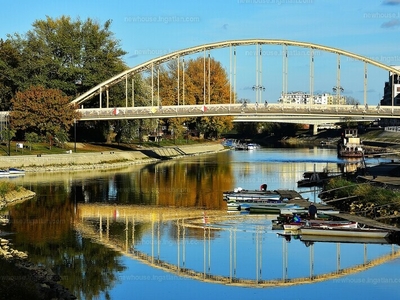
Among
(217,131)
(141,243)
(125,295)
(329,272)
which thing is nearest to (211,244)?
(141,243)

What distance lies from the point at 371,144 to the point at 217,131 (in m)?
29.4

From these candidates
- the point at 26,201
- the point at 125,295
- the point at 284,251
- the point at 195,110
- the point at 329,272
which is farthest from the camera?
the point at 195,110

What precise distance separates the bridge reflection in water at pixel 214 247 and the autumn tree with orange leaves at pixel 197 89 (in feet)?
246

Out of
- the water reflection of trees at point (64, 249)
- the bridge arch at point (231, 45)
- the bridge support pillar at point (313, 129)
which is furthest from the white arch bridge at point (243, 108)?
the bridge support pillar at point (313, 129)

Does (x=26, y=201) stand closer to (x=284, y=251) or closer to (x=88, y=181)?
(x=88, y=181)

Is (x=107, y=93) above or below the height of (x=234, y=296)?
above

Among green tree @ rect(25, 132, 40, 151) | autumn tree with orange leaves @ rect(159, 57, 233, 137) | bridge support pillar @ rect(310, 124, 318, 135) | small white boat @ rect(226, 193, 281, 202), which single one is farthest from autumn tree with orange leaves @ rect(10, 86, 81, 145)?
bridge support pillar @ rect(310, 124, 318, 135)

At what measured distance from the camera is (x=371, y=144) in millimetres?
141500

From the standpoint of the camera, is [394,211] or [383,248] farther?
[394,211]

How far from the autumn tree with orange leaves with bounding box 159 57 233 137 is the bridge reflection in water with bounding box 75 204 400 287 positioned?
7502 centimetres

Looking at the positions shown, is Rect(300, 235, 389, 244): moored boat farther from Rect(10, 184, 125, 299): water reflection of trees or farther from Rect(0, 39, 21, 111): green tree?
Rect(0, 39, 21, 111): green tree

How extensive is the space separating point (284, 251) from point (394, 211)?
1050 cm

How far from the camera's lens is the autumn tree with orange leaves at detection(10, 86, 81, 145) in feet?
295

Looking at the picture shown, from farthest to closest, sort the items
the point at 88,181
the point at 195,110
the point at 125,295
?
the point at 195,110 → the point at 88,181 → the point at 125,295
